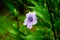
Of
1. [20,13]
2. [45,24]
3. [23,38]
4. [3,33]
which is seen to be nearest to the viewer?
[45,24]

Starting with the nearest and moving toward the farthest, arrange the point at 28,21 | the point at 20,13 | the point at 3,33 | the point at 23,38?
the point at 28,21
the point at 23,38
the point at 3,33
the point at 20,13

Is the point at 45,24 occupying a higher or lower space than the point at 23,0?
lower

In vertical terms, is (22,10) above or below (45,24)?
above

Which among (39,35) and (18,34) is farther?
(18,34)

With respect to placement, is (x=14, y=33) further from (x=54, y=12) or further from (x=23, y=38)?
(x=54, y=12)

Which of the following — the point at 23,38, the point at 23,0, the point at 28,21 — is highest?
the point at 23,0

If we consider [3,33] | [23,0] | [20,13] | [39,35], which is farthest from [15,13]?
[20,13]

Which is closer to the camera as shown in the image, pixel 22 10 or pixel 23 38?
pixel 23 38

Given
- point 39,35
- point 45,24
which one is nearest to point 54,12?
point 45,24

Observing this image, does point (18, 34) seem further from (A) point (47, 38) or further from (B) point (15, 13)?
(A) point (47, 38)
